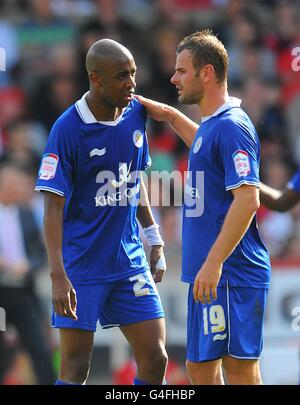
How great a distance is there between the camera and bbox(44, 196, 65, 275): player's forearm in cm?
597

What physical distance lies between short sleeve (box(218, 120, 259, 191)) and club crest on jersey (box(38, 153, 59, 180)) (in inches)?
37.7

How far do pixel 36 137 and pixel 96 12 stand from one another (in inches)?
74.3

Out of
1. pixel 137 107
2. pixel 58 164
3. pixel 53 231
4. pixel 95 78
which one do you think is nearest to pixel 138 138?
pixel 137 107

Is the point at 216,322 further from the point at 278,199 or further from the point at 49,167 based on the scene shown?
the point at 278,199

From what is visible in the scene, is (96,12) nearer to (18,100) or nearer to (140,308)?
(18,100)

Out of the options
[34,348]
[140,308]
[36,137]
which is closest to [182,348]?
[34,348]

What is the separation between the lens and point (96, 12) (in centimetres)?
1248

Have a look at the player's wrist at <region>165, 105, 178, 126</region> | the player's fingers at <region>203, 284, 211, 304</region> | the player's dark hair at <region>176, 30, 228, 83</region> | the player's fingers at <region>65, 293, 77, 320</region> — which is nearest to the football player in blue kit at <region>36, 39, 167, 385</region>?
the player's fingers at <region>65, 293, 77, 320</region>

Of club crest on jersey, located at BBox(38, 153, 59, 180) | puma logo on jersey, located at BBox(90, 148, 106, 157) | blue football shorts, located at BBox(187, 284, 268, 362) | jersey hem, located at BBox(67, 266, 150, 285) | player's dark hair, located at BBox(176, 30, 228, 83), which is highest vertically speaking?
player's dark hair, located at BBox(176, 30, 228, 83)

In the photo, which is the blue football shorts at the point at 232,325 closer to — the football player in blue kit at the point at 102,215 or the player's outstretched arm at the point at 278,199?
the football player in blue kit at the point at 102,215

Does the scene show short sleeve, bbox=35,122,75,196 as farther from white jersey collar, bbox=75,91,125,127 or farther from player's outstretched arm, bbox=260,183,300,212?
player's outstretched arm, bbox=260,183,300,212

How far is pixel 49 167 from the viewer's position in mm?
6043

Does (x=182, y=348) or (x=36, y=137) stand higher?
(x=36, y=137)

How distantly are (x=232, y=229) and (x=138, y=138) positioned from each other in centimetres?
103
